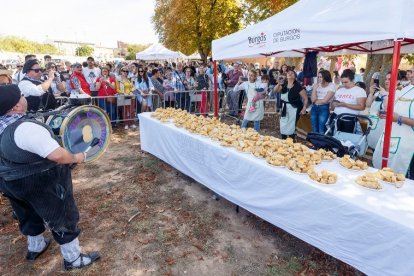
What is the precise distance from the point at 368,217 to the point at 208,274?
5.33 ft

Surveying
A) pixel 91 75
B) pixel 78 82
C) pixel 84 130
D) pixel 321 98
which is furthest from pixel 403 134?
pixel 91 75

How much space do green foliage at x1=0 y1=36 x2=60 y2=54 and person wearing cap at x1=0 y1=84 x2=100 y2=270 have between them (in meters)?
88.7

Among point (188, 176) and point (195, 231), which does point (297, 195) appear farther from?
point (188, 176)

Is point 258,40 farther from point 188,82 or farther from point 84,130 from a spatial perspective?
point 188,82

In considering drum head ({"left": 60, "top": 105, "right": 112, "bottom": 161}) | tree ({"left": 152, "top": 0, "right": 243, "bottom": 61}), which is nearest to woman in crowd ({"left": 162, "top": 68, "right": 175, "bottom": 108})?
drum head ({"left": 60, "top": 105, "right": 112, "bottom": 161})

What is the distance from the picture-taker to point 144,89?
354 inches

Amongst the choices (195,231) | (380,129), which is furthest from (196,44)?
(195,231)

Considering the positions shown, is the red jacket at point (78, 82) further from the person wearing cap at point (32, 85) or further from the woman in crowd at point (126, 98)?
the person wearing cap at point (32, 85)

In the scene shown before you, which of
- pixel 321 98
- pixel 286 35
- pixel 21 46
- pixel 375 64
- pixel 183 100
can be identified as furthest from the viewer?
pixel 21 46

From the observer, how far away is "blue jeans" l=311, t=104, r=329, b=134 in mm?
6000

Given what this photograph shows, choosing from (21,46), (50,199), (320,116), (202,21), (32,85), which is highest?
(21,46)

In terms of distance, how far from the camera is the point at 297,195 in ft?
9.38

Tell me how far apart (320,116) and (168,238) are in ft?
13.9

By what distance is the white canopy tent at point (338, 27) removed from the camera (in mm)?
2943
